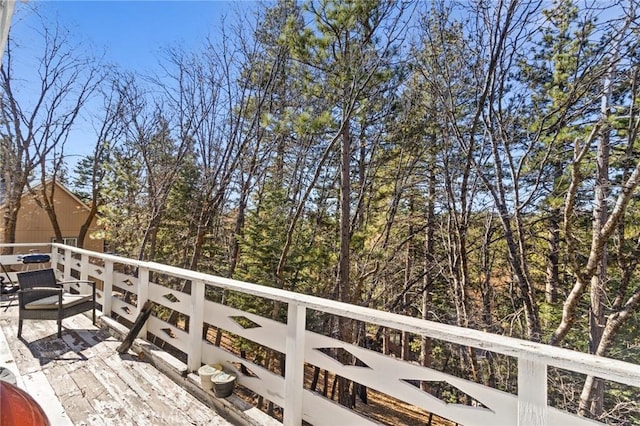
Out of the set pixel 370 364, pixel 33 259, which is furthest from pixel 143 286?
pixel 33 259

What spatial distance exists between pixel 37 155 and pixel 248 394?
10793 mm

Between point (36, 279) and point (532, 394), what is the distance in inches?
210

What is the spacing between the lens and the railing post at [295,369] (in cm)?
200

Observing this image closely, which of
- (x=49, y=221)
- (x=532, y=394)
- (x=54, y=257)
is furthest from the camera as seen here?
(x=49, y=221)

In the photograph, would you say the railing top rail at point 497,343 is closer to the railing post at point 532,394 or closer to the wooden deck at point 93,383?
the railing post at point 532,394

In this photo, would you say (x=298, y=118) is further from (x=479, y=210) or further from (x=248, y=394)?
(x=248, y=394)

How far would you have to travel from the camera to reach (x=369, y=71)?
237 inches

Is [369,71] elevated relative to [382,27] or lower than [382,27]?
lower

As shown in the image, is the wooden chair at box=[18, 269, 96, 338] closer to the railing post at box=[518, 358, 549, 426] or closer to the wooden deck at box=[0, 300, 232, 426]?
the wooden deck at box=[0, 300, 232, 426]

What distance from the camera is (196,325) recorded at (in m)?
2.75

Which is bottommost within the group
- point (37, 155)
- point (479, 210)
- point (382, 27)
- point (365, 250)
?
point (365, 250)

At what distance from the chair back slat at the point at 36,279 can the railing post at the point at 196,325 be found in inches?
110

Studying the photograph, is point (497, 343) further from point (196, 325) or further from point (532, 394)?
point (196, 325)

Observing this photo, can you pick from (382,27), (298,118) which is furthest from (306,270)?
(382,27)
